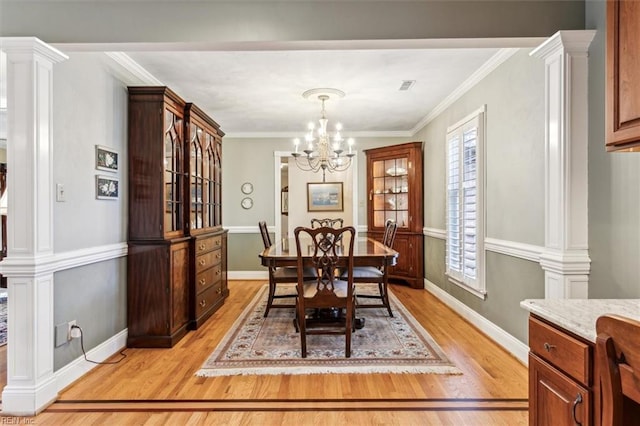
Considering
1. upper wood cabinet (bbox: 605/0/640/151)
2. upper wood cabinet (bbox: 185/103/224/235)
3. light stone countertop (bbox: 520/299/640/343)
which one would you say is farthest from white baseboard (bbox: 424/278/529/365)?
upper wood cabinet (bbox: 185/103/224/235)

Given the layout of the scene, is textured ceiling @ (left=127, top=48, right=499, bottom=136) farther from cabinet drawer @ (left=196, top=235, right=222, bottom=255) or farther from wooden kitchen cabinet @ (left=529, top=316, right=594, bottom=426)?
wooden kitchen cabinet @ (left=529, top=316, right=594, bottom=426)

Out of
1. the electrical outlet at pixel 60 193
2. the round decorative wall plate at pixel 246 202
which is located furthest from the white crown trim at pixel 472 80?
the electrical outlet at pixel 60 193

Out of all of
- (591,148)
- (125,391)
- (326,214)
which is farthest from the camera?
(326,214)

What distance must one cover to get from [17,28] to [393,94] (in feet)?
10.8

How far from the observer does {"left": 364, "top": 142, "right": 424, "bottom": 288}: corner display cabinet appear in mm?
5371

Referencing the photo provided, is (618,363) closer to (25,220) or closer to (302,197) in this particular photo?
(25,220)

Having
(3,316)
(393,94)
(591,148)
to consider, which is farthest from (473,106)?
(3,316)

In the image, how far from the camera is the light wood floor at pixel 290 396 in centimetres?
202

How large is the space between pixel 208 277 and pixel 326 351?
1679 millimetres

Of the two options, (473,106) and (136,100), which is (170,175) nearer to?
(136,100)

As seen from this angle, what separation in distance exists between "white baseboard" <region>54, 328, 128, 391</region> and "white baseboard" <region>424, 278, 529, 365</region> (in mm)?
3186

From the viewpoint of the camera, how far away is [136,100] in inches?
123

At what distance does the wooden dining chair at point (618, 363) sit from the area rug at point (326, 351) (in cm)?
181

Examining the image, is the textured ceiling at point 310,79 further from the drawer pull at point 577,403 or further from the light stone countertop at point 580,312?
the drawer pull at point 577,403
